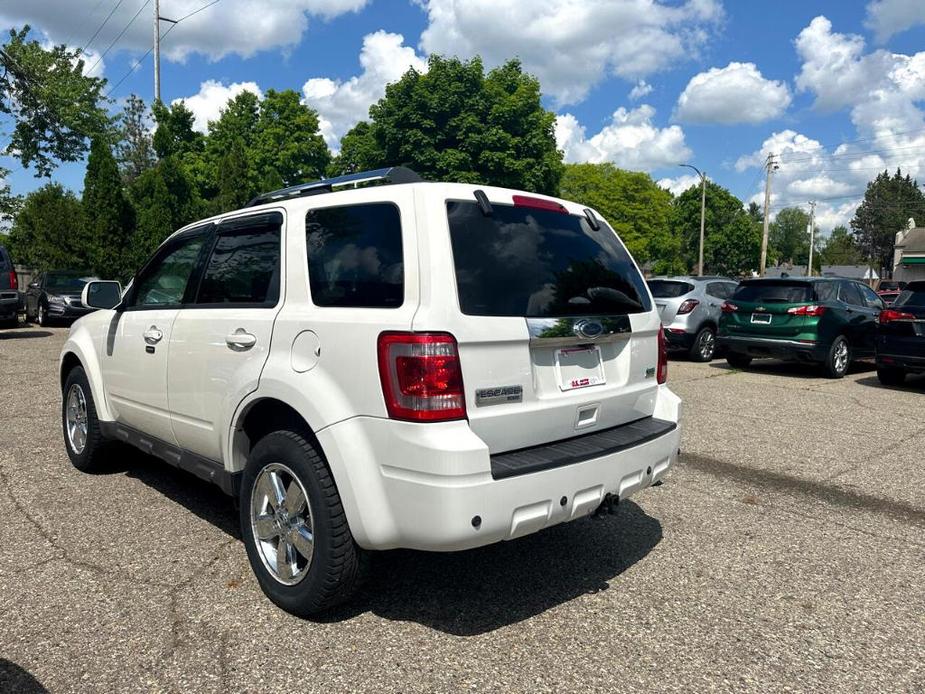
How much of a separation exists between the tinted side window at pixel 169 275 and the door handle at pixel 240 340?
0.83 metres

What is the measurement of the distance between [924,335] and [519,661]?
29.2 feet

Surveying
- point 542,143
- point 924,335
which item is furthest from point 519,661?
point 542,143

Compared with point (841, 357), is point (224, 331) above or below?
above

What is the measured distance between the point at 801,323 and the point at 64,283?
1870cm

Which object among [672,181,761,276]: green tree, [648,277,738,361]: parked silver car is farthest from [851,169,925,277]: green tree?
[648,277,738,361]: parked silver car

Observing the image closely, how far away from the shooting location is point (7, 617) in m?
3.08

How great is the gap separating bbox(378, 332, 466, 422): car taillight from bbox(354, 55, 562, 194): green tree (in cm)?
3166

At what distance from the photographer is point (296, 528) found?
3.09 m

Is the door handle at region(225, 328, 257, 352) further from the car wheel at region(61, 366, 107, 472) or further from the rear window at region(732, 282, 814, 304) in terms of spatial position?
the rear window at region(732, 282, 814, 304)

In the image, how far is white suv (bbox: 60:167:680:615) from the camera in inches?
104

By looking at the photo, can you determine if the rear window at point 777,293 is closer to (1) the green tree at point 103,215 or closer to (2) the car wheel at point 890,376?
(2) the car wheel at point 890,376

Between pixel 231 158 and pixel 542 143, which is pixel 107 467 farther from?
pixel 542 143

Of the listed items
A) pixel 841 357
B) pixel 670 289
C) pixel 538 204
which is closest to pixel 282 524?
pixel 538 204

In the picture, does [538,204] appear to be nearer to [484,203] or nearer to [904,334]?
[484,203]
